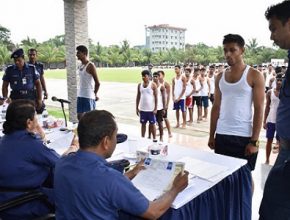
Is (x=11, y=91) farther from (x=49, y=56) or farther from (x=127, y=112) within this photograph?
(x=49, y=56)

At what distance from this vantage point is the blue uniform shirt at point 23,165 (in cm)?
193

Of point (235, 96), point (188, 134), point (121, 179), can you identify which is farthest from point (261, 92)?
point (188, 134)

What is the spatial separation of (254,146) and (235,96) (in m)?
0.45

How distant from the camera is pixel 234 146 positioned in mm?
2709

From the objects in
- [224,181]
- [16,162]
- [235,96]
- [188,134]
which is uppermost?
[235,96]

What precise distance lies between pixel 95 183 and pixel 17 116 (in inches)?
40.1

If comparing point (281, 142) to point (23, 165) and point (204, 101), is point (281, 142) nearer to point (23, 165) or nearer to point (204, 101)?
point (23, 165)

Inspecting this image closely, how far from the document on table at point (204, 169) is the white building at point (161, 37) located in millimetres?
97226

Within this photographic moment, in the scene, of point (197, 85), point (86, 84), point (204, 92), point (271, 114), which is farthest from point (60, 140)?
point (204, 92)

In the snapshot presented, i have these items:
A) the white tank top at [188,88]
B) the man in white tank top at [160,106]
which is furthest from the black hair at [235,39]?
the white tank top at [188,88]

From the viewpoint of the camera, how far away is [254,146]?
2.60 m

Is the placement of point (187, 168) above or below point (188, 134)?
above

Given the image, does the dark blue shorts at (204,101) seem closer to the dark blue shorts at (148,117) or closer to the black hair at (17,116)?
the dark blue shorts at (148,117)

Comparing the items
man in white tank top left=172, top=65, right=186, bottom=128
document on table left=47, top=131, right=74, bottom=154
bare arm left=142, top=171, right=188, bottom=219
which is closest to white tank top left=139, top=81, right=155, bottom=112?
man in white tank top left=172, top=65, right=186, bottom=128
